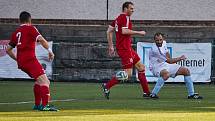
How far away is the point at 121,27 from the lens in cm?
1933

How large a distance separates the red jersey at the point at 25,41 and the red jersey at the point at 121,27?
378 centimetres

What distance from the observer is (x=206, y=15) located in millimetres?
34969

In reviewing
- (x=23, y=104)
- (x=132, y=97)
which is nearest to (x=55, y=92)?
(x=132, y=97)

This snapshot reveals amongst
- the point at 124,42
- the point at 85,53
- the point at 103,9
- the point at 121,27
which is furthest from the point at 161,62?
the point at 103,9

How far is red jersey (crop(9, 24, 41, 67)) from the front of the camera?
622 inches

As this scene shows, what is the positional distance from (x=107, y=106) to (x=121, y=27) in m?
3.05

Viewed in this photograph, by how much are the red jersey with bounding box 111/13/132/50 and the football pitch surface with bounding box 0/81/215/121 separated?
1.20 metres

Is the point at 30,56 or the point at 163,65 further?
the point at 163,65

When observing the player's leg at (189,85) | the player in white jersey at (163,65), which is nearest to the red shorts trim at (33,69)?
the player in white jersey at (163,65)

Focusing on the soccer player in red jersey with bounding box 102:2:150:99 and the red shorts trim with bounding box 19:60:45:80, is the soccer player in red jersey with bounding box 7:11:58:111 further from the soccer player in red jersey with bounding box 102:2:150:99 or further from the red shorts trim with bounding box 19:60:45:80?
the soccer player in red jersey with bounding box 102:2:150:99

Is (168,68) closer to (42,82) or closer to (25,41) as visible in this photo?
(42,82)

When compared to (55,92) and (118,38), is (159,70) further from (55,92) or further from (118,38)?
(55,92)

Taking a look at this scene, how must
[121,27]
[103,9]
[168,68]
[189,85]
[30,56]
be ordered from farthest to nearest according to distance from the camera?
[103,9]
[168,68]
[189,85]
[121,27]
[30,56]

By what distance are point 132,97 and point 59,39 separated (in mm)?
11065
